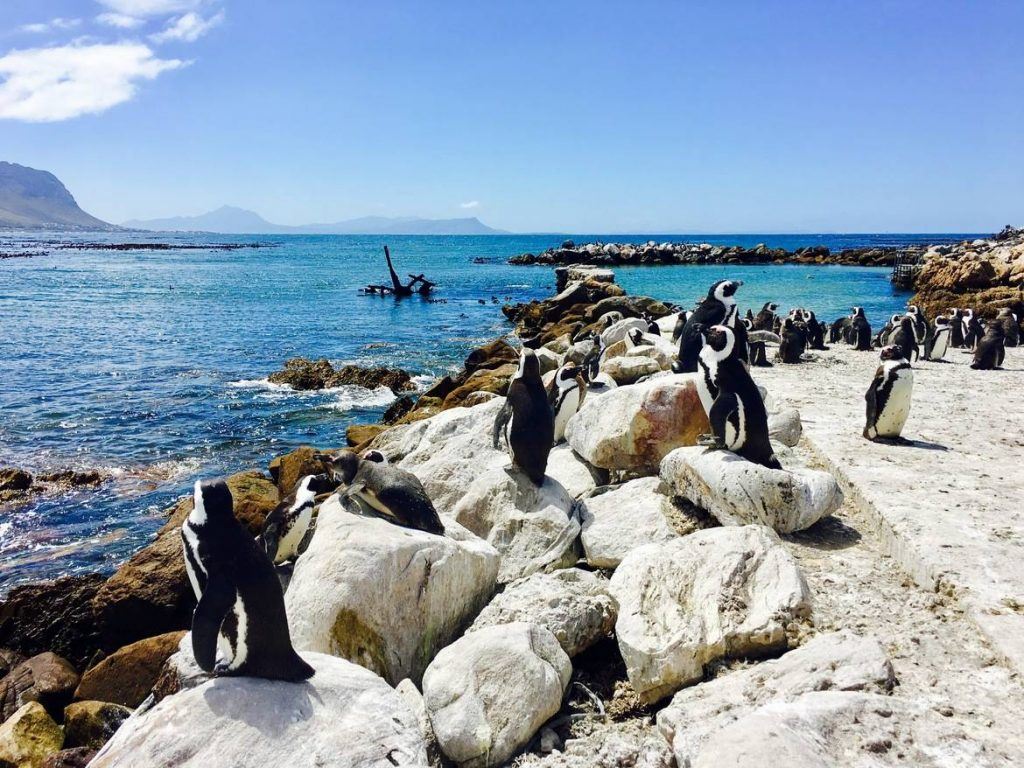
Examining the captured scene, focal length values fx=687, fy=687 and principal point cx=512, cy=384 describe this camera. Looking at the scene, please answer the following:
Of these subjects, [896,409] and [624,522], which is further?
[896,409]

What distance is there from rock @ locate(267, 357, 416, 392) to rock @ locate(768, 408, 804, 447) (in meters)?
13.0

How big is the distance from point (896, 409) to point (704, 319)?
110 inches

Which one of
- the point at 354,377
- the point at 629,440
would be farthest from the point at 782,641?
the point at 354,377

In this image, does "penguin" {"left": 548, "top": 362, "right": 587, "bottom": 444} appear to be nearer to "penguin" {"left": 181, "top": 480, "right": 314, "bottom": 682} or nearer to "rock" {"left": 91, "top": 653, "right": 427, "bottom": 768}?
"penguin" {"left": 181, "top": 480, "right": 314, "bottom": 682}

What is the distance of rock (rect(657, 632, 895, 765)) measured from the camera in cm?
345

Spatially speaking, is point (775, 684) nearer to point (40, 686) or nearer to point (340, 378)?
point (40, 686)

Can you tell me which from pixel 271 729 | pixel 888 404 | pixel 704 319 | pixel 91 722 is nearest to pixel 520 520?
pixel 271 729

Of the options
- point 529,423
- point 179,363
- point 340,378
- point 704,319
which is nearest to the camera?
point 529,423

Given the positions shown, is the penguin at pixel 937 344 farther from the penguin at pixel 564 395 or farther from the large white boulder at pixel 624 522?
the large white boulder at pixel 624 522

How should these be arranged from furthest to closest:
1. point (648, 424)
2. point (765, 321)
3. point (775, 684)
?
1. point (765, 321)
2. point (648, 424)
3. point (775, 684)

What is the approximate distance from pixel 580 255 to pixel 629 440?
229 feet

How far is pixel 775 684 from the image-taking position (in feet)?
11.9

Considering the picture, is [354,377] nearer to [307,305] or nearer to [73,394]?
[73,394]

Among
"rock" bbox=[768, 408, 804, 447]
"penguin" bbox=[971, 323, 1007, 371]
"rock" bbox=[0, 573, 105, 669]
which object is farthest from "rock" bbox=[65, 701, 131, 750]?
"penguin" bbox=[971, 323, 1007, 371]
